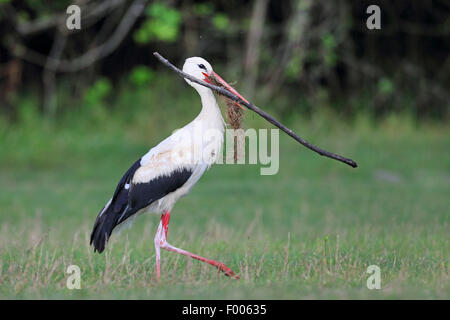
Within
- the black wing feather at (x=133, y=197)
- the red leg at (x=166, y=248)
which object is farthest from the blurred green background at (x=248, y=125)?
the black wing feather at (x=133, y=197)

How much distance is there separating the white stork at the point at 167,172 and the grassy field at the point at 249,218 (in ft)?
1.02

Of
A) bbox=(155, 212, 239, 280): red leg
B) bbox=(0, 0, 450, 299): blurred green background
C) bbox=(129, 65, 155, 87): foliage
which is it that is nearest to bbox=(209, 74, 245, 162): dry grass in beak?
bbox=(155, 212, 239, 280): red leg

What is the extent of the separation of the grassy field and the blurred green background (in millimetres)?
40

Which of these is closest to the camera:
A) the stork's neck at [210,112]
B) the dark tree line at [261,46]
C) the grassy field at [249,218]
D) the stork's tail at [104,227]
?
the grassy field at [249,218]

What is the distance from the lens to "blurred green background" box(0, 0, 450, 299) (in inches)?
297

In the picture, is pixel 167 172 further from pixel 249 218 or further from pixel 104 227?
pixel 249 218

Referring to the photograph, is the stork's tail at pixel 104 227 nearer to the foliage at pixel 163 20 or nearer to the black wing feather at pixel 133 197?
the black wing feather at pixel 133 197

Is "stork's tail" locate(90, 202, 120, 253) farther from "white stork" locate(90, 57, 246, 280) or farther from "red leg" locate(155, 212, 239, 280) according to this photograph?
"red leg" locate(155, 212, 239, 280)

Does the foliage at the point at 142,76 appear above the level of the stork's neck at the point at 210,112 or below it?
above

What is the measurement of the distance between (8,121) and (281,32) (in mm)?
5631

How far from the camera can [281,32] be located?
1681 cm

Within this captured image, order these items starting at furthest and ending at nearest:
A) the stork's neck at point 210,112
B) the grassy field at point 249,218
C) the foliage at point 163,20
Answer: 1. the foliage at point 163,20
2. the stork's neck at point 210,112
3. the grassy field at point 249,218

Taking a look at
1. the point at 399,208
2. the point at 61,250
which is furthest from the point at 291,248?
the point at 399,208

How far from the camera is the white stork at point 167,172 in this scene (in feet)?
20.5
